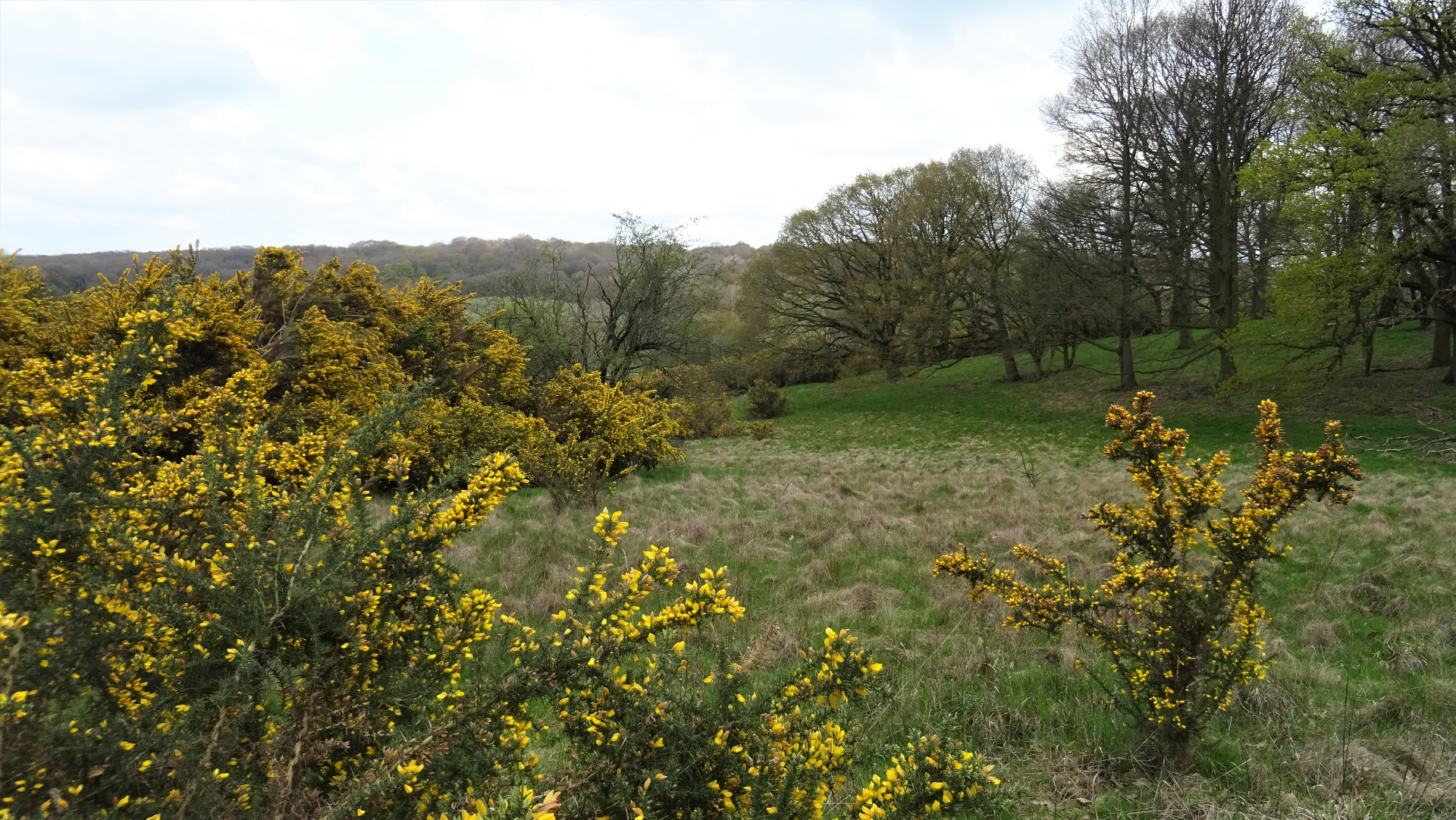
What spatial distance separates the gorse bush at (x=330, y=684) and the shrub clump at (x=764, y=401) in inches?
1013

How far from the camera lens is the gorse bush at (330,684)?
5.48ft

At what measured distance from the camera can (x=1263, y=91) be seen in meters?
18.2

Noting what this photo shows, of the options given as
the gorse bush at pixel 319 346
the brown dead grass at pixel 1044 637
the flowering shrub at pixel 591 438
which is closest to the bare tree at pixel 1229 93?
the brown dead grass at pixel 1044 637

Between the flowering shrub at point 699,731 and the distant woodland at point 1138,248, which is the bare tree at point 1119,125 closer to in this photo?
the distant woodland at point 1138,248

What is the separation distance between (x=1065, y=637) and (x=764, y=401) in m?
23.9

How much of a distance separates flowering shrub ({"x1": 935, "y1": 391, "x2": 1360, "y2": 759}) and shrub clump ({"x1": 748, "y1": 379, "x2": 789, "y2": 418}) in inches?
971

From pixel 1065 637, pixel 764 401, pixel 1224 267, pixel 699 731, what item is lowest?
pixel 764 401

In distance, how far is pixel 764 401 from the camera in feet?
93.8

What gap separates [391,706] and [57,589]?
1.12 metres

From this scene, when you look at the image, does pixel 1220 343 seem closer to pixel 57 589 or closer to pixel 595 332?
pixel 595 332

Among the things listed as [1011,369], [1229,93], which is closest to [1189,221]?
[1229,93]

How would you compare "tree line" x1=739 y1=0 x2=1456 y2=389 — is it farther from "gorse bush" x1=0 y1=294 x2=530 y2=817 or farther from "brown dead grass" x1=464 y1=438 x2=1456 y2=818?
"gorse bush" x1=0 y1=294 x2=530 y2=817

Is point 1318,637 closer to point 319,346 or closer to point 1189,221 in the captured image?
point 319,346

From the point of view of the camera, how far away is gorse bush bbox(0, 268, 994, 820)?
1.67 m
